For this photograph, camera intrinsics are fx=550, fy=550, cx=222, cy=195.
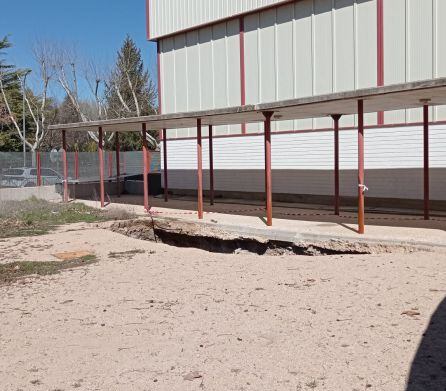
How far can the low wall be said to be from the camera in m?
22.6

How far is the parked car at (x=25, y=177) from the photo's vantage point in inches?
1005

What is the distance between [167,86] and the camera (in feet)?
83.7

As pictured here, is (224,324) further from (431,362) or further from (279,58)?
(279,58)

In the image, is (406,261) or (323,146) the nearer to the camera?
(406,261)

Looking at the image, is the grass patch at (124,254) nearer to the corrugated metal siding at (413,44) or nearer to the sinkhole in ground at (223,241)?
the sinkhole in ground at (223,241)

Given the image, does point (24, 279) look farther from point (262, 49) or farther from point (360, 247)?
point (262, 49)

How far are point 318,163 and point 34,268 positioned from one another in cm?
1159

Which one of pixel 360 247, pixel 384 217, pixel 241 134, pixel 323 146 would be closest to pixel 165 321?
pixel 360 247

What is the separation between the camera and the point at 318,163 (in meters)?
19.2

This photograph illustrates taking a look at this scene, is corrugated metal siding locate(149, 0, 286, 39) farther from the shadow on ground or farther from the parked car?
the shadow on ground

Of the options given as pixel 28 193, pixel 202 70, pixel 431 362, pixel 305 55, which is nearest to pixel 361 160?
pixel 431 362

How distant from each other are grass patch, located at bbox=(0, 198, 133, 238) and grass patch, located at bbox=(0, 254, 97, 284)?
13.7 feet

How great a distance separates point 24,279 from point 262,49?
1443 cm

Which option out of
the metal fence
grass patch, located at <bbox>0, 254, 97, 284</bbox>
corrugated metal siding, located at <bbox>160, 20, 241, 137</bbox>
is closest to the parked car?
the metal fence
